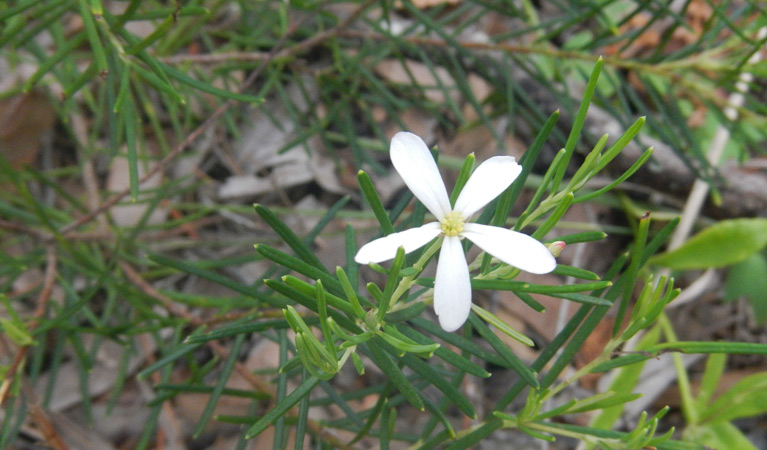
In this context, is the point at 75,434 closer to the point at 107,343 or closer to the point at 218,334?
the point at 107,343

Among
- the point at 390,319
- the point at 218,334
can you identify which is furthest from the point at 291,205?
the point at 390,319

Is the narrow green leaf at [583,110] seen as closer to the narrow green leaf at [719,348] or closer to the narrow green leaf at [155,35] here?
the narrow green leaf at [719,348]

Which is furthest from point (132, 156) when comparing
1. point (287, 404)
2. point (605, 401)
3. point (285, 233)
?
point (605, 401)

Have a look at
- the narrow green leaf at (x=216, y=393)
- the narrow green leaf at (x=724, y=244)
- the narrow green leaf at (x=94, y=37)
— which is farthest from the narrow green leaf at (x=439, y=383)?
the narrow green leaf at (x=724, y=244)

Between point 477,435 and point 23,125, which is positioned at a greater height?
point 23,125

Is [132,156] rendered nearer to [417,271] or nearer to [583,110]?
[417,271]

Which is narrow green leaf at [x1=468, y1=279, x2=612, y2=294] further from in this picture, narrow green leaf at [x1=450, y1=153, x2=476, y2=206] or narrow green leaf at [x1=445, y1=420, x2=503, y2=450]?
narrow green leaf at [x1=445, y1=420, x2=503, y2=450]
